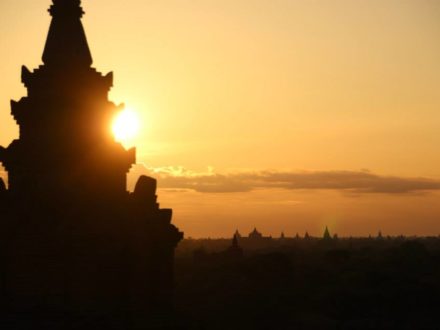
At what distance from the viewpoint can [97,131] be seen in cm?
1852

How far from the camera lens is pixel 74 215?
55.5 feet

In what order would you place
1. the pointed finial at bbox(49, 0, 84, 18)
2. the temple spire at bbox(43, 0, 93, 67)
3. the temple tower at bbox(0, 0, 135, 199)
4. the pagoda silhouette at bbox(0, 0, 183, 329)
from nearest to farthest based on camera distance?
the pagoda silhouette at bbox(0, 0, 183, 329) → the temple tower at bbox(0, 0, 135, 199) → the temple spire at bbox(43, 0, 93, 67) → the pointed finial at bbox(49, 0, 84, 18)

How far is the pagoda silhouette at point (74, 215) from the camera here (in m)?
16.8

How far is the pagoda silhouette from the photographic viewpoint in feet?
55.0

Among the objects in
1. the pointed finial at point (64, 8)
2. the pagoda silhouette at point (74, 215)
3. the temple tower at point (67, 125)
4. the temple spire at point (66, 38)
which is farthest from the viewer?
the pointed finial at point (64, 8)

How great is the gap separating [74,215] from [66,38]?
5.53m

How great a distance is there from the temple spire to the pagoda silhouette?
0.03 metres

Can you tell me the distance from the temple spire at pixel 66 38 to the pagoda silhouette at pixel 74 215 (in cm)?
3

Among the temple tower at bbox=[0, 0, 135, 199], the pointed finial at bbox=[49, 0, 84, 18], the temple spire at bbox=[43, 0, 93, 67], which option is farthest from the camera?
the pointed finial at bbox=[49, 0, 84, 18]

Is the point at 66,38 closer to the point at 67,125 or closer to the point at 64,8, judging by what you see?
the point at 64,8

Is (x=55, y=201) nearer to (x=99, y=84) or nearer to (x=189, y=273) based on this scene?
(x=99, y=84)

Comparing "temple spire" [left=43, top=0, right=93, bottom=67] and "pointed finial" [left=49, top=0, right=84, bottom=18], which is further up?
"pointed finial" [left=49, top=0, right=84, bottom=18]

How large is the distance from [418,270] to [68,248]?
229 ft

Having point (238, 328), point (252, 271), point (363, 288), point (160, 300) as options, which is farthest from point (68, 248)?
point (252, 271)
